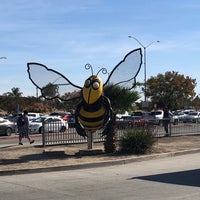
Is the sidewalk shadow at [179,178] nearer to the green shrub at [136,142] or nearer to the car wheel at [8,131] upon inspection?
the green shrub at [136,142]

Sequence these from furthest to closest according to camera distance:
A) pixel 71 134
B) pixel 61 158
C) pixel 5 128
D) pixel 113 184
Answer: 1. pixel 5 128
2. pixel 71 134
3. pixel 61 158
4. pixel 113 184

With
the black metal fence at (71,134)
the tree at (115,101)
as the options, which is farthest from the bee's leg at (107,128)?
the black metal fence at (71,134)

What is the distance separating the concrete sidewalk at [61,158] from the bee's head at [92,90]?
78.2 inches

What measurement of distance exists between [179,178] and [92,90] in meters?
5.89

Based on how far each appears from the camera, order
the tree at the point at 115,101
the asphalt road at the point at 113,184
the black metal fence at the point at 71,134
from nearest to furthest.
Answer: the asphalt road at the point at 113,184, the tree at the point at 115,101, the black metal fence at the point at 71,134

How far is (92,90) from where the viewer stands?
17.0 m

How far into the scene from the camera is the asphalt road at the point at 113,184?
9617mm

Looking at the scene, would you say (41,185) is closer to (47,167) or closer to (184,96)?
(47,167)

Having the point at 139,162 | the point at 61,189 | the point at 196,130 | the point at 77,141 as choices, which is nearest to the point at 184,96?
the point at 196,130

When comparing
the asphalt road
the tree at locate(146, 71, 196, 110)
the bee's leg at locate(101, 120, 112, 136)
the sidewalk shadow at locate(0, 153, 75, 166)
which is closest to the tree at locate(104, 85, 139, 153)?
→ the bee's leg at locate(101, 120, 112, 136)

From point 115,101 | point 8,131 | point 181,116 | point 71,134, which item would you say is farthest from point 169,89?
point 115,101

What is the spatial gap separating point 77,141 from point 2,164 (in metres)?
7.52

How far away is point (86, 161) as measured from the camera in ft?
50.2

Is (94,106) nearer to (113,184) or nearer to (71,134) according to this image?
(71,134)
